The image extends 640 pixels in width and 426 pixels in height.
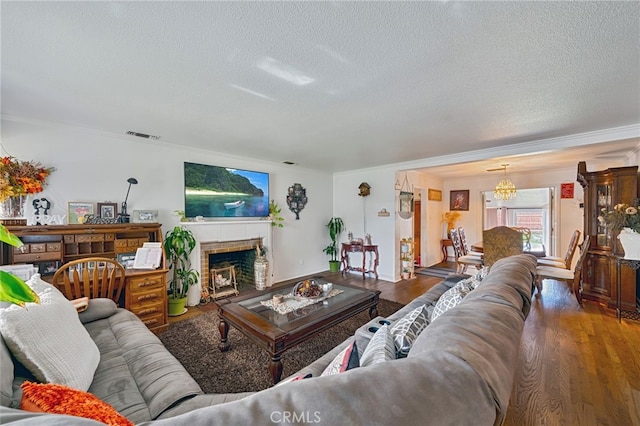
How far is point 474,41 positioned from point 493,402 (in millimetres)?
1712

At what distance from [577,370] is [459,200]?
525cm

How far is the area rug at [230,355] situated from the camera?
1953 mm

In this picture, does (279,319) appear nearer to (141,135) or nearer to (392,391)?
(392,391)

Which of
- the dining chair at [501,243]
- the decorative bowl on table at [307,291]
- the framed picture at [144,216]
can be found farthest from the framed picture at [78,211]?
the dining chair at [501,243]

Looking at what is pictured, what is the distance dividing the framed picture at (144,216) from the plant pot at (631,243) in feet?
18.6

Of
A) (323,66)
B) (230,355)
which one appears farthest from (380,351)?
(230,355)

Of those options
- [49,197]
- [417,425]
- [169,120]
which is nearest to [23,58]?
[169,120]

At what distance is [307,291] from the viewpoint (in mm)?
2680

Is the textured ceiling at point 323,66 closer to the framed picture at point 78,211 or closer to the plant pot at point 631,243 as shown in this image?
the framed picture at point 78,211

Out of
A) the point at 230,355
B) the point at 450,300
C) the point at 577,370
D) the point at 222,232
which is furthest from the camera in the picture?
the point at 222,232

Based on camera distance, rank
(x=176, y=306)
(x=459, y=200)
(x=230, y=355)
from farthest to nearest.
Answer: (x=459, y=200) → (x=176, y=306) → (x=230, y=355)

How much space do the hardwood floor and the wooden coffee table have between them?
1.26m

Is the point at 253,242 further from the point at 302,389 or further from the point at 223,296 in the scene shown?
the point at 302,389

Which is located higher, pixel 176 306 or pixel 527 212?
pixel 527 212
